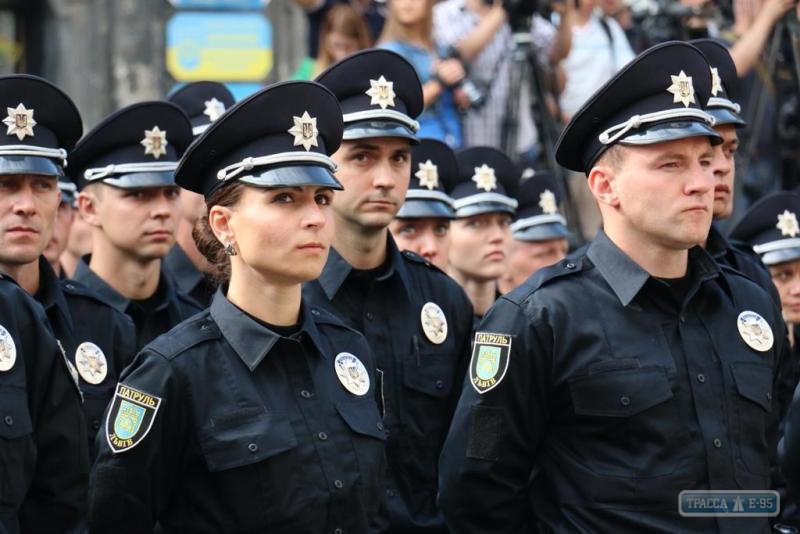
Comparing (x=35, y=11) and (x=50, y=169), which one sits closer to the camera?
(x=50, y=169)

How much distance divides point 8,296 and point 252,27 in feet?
26.0

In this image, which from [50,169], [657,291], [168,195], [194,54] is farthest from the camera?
[194,54]

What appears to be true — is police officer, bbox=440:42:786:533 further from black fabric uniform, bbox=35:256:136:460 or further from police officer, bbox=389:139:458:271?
police officer, bbox=389:139:458:271

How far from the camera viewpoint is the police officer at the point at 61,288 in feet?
Answer: 17.5

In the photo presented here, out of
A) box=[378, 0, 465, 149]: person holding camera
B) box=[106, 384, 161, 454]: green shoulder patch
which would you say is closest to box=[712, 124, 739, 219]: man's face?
box=[106, 384, 161, 454]: green shoulder patch

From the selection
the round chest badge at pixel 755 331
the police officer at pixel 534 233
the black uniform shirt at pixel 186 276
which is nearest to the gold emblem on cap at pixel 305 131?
the round chest badge at pixel 755 331

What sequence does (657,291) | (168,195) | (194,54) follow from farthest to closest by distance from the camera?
(194,54) < (168,195) < (657,291)

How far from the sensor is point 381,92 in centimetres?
585

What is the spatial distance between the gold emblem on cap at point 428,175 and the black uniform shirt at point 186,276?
40.2 inches

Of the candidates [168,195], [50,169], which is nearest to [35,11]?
[168,195]

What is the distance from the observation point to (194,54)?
12133 millimetres

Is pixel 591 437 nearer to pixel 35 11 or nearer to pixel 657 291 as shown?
pixel 657 291

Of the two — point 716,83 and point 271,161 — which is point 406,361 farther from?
point 716,83

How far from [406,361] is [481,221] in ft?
7.25
